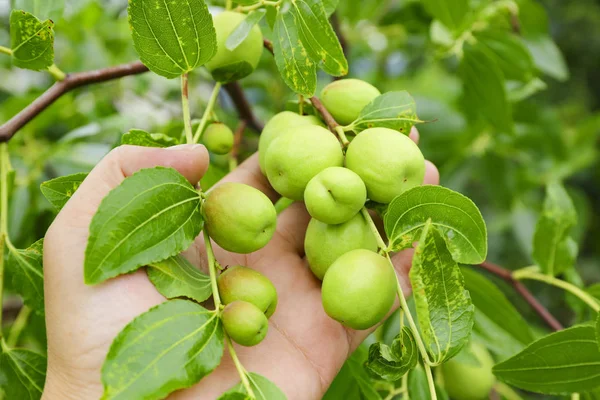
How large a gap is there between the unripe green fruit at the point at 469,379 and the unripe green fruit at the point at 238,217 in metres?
1.07

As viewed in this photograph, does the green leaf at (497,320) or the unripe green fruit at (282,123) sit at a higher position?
the unripe green fruit at (282,123)

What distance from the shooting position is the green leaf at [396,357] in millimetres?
1118

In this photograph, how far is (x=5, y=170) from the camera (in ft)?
5.08

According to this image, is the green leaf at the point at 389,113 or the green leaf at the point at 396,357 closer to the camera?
the green leaf at the point at 396,357

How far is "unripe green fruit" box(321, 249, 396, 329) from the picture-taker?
114cm

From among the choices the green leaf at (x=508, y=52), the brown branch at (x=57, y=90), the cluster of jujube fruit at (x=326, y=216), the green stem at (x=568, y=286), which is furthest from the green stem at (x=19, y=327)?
the green leaf at (x=508, y=52)

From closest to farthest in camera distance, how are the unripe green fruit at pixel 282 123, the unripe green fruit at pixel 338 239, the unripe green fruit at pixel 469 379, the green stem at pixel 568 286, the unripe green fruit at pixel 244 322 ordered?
the unripe green fruit at pixel 244 322, the unripe green fruit at pixel 338 239, the unripe green fruit at pixel 282 123, the green stem at pixel 568 286, the unripe green fruit at pixel 469 379

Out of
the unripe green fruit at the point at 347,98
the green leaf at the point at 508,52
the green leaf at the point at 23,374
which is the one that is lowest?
the green leaf at the point at 23,374

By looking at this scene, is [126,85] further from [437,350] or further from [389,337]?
[437,350]

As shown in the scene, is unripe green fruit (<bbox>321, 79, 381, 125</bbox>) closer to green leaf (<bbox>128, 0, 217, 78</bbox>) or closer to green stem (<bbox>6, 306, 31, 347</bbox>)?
green leaf (<bbox>128, 0, 217, 78</bbox>)

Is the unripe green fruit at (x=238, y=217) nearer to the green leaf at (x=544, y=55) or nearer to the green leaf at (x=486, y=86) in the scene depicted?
the green leaf at (x=486, y=86)

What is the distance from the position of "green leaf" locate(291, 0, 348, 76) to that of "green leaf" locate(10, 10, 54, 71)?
0.64m

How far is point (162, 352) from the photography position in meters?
0.99

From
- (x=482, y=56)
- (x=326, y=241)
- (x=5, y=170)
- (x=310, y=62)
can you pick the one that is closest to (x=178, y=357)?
(x=326, y=241)
